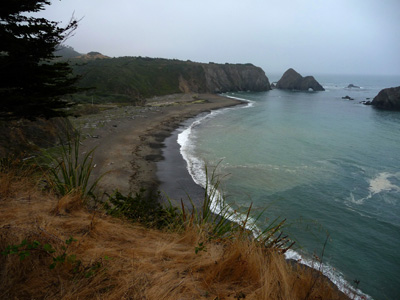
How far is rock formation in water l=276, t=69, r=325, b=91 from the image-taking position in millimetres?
108625

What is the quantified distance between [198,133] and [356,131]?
21.8 m

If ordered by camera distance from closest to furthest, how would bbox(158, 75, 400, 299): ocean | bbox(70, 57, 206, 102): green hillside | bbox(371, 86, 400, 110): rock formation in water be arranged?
1. bbox(158, 75, 400, 299): ocean
2. bbox(70, 57, 206, 102): green hillside
3. bbox(371, 86, 400, 110): rock formation in water

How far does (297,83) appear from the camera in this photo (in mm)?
110875

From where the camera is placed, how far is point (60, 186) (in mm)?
5164

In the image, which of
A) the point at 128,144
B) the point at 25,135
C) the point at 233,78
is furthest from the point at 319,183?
the point at 233,78

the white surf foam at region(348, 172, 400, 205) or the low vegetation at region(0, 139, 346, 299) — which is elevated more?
the low vegetation at region(0, 139, 346, 299)

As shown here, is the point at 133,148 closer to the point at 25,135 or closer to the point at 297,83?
the point at 25,135

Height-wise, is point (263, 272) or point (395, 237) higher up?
point (263, 272)

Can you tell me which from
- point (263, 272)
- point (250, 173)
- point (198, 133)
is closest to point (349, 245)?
point (250, 173)

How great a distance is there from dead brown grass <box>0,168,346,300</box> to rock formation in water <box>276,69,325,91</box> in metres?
117

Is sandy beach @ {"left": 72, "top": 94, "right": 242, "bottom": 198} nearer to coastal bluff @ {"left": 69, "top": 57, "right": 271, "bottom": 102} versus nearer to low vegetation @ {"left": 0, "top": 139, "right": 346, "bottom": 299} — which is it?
low vegetation @ {"left": 0, "top": 139, "right": 346, "bottom": 299}

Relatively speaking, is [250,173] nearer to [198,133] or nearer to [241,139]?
[241,139]

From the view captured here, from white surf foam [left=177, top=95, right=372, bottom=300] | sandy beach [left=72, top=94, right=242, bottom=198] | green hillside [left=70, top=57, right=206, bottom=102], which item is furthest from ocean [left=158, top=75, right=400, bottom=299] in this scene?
green hillside [left=70, top=57, right=206, bottom=102]

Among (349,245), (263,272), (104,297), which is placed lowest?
(349,245)
